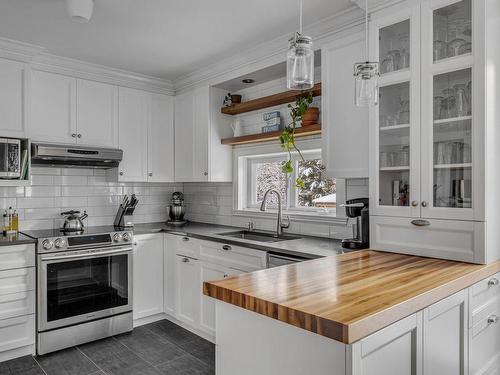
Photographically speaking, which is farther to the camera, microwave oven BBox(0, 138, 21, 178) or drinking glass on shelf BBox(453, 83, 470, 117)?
microwave oven BBox(0, 138, 21, 178)

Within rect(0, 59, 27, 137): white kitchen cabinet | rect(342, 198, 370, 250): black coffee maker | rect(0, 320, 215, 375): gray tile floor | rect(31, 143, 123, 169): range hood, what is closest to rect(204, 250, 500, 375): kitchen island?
rect(342, 198, 370, 250): black coffee maker

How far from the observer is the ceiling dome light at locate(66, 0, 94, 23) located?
2.25 m

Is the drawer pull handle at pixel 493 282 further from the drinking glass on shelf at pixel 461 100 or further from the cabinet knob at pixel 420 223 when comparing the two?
the drinking glass on shelf at pixel 461 100

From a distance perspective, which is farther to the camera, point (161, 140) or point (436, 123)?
point (161, 140)

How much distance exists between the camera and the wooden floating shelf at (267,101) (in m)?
2.99

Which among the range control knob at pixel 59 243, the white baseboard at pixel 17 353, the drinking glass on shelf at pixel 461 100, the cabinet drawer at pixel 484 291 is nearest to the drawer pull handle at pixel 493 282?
the cabinet drawer at pixel 484 291

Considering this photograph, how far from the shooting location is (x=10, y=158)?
3076mm

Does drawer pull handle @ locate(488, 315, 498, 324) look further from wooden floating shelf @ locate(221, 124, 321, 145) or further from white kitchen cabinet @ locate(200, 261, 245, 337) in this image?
white kitchen cabinet @ locate(200, 261, 245, 337)

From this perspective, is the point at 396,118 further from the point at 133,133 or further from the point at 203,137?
the point at 133,133

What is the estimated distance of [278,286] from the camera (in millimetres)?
1457

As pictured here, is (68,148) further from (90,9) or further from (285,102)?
(285,102)

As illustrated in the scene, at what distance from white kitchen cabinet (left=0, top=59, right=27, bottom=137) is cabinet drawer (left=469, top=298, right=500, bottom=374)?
3379 millimetres

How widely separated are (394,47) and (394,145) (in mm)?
567

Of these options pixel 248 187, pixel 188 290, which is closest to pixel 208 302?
pixel 188 290
